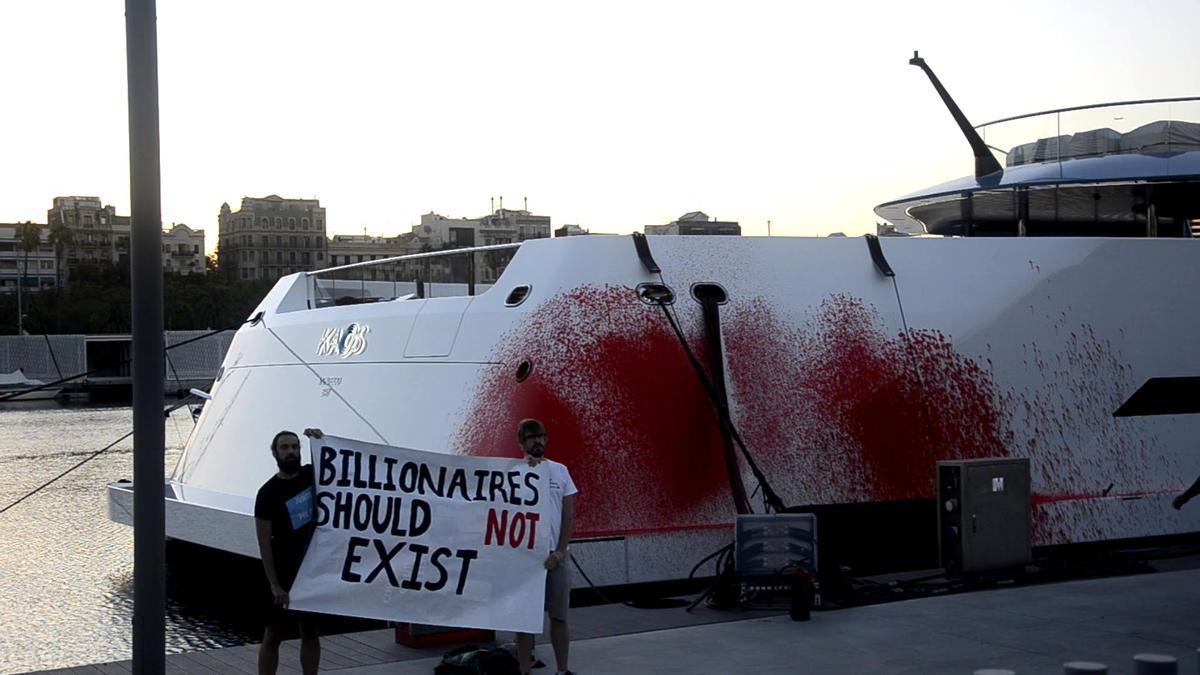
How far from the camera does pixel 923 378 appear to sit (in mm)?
11602

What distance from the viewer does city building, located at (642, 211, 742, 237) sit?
1244 cm

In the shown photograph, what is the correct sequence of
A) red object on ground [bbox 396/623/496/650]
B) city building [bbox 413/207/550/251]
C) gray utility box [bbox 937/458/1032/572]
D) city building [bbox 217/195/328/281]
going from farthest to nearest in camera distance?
city building [bbox 217/195/328/281]
city building [bbox 413/207/550/251]
gray utility box [bbox 937/458/1032/572]
red object on ground [bbox 396/623/496/650]

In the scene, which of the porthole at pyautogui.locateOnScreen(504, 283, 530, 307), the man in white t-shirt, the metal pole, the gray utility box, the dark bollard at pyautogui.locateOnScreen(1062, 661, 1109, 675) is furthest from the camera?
the porthole at pyautogui.locateOnScreen(504, 283, 530, 307)

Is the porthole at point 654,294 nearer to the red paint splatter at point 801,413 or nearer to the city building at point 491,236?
the red paint splatter at point 801,413

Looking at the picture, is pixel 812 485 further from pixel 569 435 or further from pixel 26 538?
pixel 26 538

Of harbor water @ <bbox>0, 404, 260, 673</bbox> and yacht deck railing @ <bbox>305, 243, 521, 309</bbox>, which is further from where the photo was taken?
yacht deck railing @ <bbox>305, 243, 521, 309</bbox>

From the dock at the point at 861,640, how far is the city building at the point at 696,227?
4277mm

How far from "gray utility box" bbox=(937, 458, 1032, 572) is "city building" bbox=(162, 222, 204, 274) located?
18505cm

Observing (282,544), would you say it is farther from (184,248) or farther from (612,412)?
(184,248)

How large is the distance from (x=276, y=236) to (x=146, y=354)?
183 m

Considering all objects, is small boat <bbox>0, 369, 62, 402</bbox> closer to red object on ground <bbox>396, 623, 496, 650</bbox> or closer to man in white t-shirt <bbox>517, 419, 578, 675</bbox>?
red object on ground <bbox>396, 623, 496, 650</bbox>

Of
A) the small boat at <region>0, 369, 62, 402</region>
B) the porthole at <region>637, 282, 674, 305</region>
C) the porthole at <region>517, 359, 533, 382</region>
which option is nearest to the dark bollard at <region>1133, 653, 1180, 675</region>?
the porthole at <region>517, 359, 533, 382</region>

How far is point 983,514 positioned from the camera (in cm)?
1033

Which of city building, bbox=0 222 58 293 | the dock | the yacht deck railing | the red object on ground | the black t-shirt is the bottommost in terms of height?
the dock
